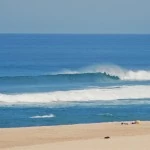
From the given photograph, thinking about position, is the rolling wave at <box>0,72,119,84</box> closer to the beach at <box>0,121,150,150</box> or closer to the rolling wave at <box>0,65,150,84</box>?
the rolling wave at <box>0,65,150,84</box>

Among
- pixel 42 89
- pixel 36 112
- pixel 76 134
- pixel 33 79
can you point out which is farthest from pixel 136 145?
pixel 33 79

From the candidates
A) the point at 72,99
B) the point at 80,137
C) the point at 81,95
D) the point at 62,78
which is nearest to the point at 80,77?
the point at 62,78

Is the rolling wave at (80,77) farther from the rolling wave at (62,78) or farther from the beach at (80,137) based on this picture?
the beach at (80,137)

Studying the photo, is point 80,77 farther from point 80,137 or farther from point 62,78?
point 80,137

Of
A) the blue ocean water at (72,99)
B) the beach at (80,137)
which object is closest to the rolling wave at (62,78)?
the blue ocean water at (72,99)

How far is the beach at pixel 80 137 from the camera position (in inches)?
698

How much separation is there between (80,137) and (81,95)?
42.3 feet

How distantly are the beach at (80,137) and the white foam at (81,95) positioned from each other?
9283 mm

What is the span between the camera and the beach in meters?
17.7

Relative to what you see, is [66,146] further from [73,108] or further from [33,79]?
[33,79]

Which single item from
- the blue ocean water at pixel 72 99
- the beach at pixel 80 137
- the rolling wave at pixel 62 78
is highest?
the rolling wave at pixel 62 78

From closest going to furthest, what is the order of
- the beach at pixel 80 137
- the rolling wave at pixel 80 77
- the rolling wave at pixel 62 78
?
the beach at pixel 80 137
the rolling wave at pixel 62 78
the rolling wave at pixel 80 77

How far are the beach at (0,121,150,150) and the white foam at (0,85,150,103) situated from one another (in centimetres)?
928

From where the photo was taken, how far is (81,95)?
34.2m
